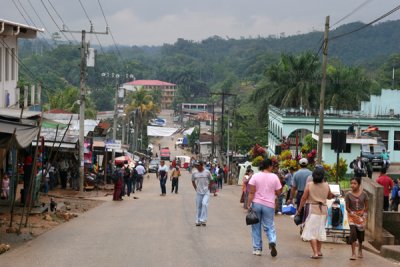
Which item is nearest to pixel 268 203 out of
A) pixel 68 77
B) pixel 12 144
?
pixel 12 144

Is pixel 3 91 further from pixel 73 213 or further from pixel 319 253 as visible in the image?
pixel 319 253

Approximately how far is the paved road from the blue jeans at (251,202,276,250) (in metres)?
0.33

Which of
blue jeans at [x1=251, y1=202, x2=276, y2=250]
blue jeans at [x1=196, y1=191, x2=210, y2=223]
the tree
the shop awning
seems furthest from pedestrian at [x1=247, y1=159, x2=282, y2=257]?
the tree

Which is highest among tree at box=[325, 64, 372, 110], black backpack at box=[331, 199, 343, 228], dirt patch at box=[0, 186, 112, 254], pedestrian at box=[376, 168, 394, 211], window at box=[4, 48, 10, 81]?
tree at box=[325, 64, 372, 110]

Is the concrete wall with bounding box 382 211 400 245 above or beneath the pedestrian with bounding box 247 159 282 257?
beneath

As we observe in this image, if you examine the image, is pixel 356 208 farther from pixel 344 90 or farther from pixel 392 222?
pixel 344 90

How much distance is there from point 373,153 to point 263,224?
95.9 feet

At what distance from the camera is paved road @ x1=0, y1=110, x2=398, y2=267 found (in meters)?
12.8

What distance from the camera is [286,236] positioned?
17.0m

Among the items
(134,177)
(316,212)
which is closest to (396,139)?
(134,177)

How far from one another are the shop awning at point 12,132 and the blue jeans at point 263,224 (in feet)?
17.6

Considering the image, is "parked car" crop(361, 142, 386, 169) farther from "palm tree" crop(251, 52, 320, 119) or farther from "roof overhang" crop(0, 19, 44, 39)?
"palm tree" crop(251, 52, 320, 119)

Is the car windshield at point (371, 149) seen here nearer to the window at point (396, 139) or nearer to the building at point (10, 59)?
the window at point (396, 139)

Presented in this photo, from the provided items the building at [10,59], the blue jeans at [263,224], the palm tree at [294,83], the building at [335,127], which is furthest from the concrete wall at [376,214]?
the palm tree at [294,83]
